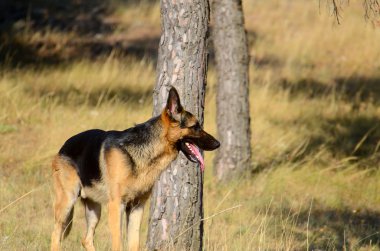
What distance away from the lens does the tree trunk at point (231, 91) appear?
37.4 ft

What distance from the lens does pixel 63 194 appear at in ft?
24.0

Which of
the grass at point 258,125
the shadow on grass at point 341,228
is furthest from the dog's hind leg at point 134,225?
the shadow on grass at point 341,228

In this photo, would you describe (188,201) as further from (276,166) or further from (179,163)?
(276,166)

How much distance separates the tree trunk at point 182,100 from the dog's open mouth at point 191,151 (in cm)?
41

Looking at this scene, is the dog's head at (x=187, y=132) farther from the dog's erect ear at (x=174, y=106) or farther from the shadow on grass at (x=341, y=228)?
the shadow on grass at (x=341, y=228)

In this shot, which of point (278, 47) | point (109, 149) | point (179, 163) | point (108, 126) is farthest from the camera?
point (278, 47)

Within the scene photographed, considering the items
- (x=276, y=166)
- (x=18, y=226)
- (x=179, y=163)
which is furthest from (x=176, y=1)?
(x=276, y=166)

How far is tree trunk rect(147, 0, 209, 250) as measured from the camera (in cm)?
708

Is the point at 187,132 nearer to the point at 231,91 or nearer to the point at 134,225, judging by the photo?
the point at 134,225

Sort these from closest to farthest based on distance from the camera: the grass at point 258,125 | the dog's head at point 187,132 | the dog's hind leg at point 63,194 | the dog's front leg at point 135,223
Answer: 1. the dog's head at point 187,132
2. the dog's front leg at point 135,223
3. the dog's hind leg at point 63,194
4. the grass at point 258,125

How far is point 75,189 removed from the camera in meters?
7.26

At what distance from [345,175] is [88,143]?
599cm

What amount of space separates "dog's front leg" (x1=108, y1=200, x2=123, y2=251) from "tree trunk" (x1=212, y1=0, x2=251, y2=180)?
4759 millimetres

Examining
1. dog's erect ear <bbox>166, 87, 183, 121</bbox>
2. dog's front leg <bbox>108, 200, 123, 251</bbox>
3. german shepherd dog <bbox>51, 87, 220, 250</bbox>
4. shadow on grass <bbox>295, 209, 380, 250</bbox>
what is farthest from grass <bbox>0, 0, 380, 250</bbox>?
dog's erect ear <bbox>166, 87, 183, 121</bbox>
